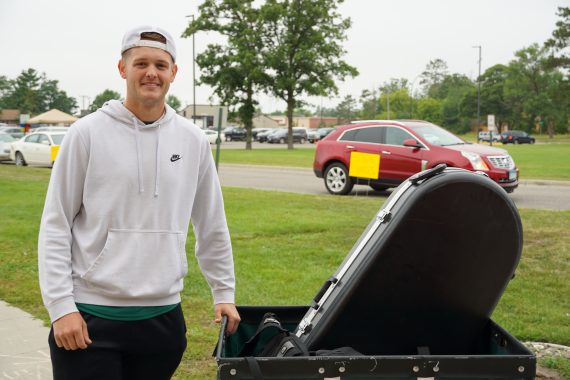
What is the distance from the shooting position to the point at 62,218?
2180 millimetres

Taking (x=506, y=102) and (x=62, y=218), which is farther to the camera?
(x=506, y=102)

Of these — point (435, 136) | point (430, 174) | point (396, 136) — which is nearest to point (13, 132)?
point (396, 136)

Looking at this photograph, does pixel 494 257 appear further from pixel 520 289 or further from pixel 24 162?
pixel 24 162

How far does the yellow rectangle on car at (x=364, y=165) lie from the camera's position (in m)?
13.5

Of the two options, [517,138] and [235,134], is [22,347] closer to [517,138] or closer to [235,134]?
[517,138]

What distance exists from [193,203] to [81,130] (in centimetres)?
53

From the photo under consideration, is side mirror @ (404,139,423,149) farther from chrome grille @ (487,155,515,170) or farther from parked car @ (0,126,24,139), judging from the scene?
parked car @ (0,126,24,139)

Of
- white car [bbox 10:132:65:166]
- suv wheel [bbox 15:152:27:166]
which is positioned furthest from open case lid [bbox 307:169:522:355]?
suv wheel [bbox 15:152:27:166]

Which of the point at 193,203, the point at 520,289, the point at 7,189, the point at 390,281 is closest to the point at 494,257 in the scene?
the point at 390,281

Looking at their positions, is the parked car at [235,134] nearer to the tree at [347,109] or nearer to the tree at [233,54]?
the tree at [233,54]

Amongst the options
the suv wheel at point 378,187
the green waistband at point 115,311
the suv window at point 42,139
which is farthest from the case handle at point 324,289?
the suv window at point 42,139

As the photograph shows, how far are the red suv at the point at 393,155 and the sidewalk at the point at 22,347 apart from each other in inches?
355

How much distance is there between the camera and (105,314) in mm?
2209

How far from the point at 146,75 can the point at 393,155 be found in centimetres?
1214
